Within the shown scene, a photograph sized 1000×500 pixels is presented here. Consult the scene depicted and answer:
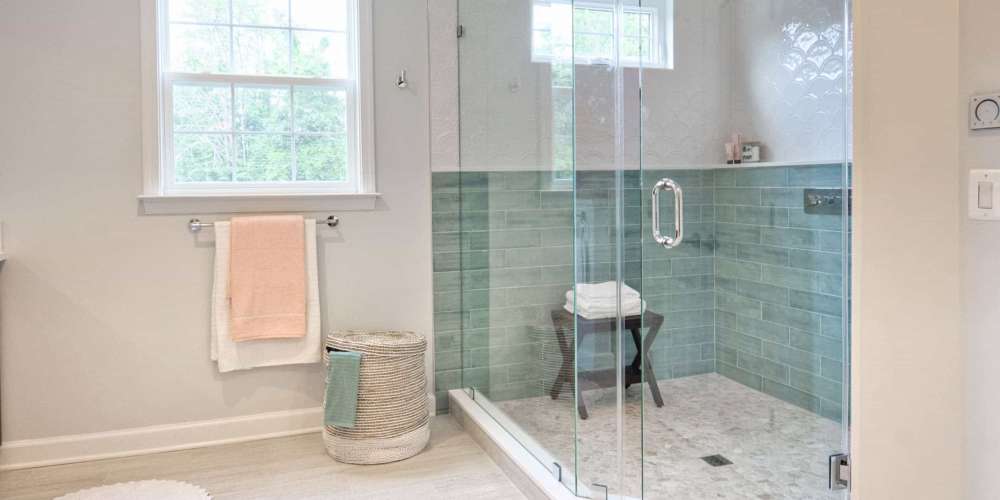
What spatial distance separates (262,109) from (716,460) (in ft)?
7.78

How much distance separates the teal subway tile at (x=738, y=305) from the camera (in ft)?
8.65

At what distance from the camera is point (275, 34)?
11.1 ft

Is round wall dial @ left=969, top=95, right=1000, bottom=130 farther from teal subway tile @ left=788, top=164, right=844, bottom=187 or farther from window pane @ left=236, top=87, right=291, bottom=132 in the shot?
window pane @ left=236, top=87, right=291, bottom=132

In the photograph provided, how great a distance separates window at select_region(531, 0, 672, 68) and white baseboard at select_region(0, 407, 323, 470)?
201 cm

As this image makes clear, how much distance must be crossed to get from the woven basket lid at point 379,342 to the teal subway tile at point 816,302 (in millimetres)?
1497

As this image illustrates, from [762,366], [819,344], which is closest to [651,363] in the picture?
[762,366]

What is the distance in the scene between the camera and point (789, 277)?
2570 mm

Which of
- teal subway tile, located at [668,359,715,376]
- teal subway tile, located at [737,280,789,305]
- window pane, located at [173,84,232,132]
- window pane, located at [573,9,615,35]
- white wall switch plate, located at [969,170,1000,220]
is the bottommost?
teal subway tile, located at [668,359,715,376]

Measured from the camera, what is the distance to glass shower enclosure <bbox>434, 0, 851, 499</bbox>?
7.91ft

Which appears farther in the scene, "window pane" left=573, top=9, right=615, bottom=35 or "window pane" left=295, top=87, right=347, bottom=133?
"window pane" left=295, top=87, right=347, bottom=133

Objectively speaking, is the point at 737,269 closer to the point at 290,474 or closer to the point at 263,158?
the point at 290,474

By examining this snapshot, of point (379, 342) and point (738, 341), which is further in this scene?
point (379, 342)

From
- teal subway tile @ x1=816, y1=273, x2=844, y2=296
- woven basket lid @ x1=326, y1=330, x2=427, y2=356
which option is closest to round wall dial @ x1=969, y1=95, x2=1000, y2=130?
teal subway tile @ x1=816, y1=273, x2=844, y2=296

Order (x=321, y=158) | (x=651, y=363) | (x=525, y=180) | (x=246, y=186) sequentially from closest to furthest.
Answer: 1. (x=651, y=363)
2. (x=525, y=180)
3. (x=246, y=186)
4. (x=321, y=158)
